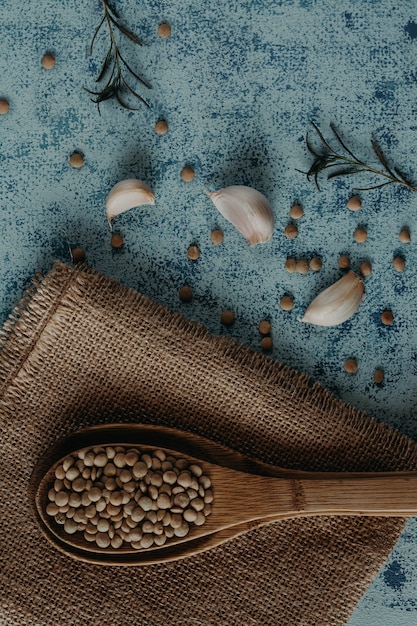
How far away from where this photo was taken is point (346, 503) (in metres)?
1.06

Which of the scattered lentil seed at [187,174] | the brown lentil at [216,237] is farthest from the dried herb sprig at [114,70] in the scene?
the brown lentil at [216,237]

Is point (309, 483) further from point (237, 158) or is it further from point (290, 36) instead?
point (290, 36)

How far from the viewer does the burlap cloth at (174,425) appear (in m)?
1.10

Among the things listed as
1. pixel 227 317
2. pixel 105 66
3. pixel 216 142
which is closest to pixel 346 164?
pixel 216 142

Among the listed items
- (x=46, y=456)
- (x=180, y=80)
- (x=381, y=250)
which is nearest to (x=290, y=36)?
(x=180, y=80)

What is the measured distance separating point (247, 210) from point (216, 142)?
0.45ft

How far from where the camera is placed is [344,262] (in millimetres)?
1138

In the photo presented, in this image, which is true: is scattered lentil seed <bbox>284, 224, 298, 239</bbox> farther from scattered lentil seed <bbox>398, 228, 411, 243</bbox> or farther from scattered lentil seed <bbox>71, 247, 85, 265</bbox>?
scattered lentil seed <bbox>71, 247, 85, 265</bbox>

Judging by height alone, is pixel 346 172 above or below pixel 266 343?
above

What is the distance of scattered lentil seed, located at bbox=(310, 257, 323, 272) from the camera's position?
1138mm

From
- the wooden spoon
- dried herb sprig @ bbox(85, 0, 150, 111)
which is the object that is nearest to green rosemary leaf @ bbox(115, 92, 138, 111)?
dried herb sprig @ bbox(85, 0, 150, 111)

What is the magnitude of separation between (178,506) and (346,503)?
0.85 ft

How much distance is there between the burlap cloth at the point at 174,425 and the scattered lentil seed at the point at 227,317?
0.04 meters

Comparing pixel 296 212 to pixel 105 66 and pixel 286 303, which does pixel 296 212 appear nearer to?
pixel 286 303
